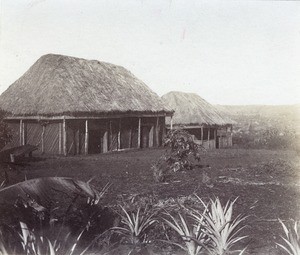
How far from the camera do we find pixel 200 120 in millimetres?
21469

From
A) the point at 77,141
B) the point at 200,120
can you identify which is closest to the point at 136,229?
the point at 77,141

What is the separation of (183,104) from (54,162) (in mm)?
11902

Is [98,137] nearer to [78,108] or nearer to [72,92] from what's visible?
[78,108]

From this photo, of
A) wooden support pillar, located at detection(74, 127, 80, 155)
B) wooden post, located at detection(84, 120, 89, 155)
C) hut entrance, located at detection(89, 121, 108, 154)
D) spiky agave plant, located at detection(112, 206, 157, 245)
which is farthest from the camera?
hut entrance, located at detection(89, 121, 108, 154)

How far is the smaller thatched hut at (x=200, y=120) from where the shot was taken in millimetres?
21625

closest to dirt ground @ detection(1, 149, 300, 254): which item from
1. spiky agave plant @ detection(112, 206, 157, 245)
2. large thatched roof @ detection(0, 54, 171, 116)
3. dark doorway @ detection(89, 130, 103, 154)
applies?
spiky agave plant @ detection(112, 206, 157, 245)

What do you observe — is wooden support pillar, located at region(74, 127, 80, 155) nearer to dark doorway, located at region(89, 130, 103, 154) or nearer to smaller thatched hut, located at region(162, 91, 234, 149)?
dark doorway, located at region(89, 130, 103, 154)

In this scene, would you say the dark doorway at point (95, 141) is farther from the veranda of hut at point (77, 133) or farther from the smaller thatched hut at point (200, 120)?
the smaller thatched hut at point (200, 120)

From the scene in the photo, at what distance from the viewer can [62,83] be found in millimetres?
15664

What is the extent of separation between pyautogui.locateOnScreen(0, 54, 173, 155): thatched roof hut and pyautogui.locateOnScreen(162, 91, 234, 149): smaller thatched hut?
8.52 feet

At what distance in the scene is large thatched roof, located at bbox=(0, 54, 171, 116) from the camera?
15.0 metres

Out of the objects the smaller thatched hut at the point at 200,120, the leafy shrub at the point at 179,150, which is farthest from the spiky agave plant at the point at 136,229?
the smaller thatched hut at the point at 200,120

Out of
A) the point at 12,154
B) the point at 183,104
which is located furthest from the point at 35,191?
the point at 183,104

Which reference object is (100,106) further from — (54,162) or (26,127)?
(54,162)
